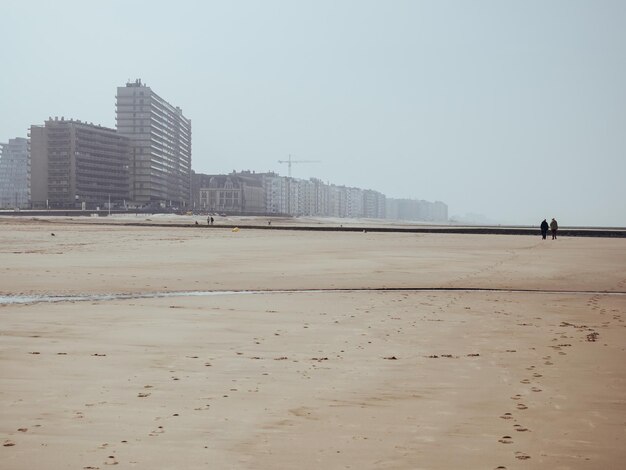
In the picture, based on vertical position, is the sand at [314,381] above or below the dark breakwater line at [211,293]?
above

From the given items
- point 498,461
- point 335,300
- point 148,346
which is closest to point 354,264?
point 335,300

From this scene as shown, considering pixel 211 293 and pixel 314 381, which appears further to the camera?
pixel 211 293

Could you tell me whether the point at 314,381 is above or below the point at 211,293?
above

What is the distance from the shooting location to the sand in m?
5.67

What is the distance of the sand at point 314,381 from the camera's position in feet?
18.6

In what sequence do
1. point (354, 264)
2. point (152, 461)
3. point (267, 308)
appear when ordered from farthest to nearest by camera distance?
point (354, 264) < point (267, 308) < point (152, 461)

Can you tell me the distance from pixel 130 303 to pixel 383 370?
8.90 m

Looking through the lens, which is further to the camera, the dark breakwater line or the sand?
the dark breakwater line

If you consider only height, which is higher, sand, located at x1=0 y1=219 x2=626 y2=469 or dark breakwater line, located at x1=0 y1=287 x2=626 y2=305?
sand, located at x1=0 y1=219 x2=626 y2=469

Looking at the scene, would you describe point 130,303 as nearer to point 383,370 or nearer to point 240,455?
point 383,370

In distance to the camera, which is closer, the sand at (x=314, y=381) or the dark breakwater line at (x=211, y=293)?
the sand at (x=314, y=381)

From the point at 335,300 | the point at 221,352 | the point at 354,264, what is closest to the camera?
the point at 221,352

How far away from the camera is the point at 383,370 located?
8.98 meters

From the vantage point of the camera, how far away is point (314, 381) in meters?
8.28
